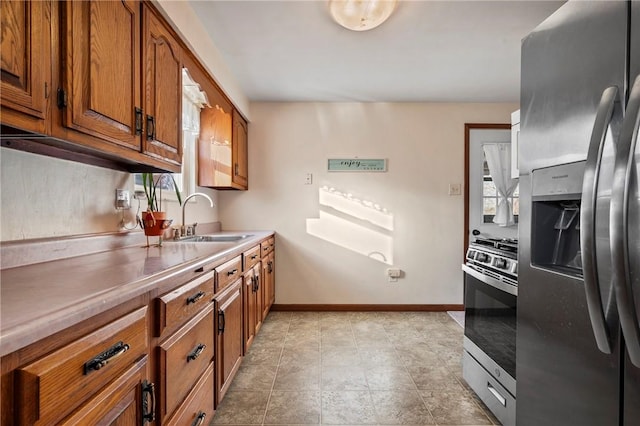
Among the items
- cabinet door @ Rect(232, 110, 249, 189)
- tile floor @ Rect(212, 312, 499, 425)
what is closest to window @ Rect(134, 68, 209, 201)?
cabinet door @ Rect(232, 110, 249, 189)

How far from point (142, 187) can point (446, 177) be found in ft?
9.85

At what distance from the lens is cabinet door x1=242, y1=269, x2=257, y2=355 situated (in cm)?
223

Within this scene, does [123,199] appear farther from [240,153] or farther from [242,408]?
[240,153]

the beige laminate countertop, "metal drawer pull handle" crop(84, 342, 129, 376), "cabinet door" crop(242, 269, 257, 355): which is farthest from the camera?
"cabinet door" crop(242, 269, 257, 355)

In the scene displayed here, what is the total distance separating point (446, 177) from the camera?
11.8 feet

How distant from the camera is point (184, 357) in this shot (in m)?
1.23

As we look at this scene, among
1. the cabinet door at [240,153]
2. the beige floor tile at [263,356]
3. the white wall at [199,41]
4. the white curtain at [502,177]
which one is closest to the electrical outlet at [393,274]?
the white curtain at [502,177]

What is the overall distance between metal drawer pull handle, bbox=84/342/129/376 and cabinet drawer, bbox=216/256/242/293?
2.64 feet

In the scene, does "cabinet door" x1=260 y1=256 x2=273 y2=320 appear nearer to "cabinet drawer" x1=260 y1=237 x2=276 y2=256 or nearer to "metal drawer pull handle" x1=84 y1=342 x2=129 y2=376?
"cabinet drawer" x1=260 y1=237 x2=276 y2=256

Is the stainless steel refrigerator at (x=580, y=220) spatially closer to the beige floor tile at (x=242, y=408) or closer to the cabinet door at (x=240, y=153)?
the beige floor tile at (x=242, y=408)

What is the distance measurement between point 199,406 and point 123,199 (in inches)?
46.0

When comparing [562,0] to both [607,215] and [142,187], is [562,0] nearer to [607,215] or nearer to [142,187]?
[607,215]

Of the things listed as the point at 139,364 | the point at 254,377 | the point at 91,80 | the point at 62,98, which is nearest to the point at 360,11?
the point at 91,80

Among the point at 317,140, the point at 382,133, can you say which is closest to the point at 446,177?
the point at 382,133
